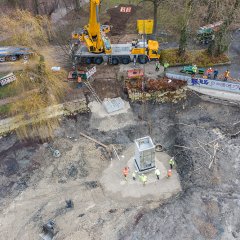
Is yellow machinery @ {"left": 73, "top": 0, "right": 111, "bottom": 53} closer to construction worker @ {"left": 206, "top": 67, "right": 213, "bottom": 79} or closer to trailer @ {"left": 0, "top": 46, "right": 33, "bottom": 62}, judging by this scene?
trailer @ {"left": 0, "top": 46, "right": 33, "bottom": 62}

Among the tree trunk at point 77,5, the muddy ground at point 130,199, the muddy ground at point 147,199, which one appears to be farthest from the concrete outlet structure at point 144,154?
the tree trunk at point 77,5

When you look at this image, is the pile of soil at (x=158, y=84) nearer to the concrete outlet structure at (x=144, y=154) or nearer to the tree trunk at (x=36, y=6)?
the concrete outlet structure at (x=144, y=154)

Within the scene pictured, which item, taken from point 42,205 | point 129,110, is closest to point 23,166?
point 42,205

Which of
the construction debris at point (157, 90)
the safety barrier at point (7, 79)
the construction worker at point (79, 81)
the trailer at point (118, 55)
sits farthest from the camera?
the trailer at point (118, 55)

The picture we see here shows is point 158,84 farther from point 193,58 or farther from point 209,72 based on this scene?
point 193,58

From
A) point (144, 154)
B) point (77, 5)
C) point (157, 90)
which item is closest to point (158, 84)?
point (157, 90)

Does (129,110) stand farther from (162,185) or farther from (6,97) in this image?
(6,97)
